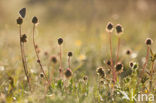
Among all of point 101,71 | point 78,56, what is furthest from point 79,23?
point 101,71

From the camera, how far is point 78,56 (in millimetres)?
2795

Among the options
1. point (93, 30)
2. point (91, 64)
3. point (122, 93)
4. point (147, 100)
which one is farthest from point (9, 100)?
point (93, 30)

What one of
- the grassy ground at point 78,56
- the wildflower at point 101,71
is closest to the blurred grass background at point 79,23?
the grassy ground at point 78,56

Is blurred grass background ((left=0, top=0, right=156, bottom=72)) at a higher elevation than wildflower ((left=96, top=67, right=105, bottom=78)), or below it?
higher

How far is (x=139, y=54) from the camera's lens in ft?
10.1

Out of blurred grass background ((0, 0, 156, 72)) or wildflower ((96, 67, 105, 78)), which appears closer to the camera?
wildflower ((96, 67, 105, 78))

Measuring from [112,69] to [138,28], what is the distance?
3.16 meters

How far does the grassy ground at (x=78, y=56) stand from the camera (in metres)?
1.53

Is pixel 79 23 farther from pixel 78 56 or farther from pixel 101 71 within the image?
pixel 101 71

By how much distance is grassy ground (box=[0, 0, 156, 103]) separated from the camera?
153cm

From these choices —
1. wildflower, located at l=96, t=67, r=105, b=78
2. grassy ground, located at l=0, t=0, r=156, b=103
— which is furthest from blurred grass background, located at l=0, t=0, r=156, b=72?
wildflower, located at l=96, t=67, r=105, b=78

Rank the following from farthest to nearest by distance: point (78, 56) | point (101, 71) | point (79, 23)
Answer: point (79, 23)
point (78, 56)
point (101, 71)

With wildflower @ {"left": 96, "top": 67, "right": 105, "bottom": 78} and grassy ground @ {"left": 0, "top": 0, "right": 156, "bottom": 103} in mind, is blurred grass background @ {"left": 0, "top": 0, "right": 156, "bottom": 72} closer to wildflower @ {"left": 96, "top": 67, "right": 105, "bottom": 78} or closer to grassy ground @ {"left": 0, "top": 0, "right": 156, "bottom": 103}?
grassy ground @ {"left": 0, "top": 0, "right": 156, "bottom": 103}

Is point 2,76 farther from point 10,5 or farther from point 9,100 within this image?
point 10,5
